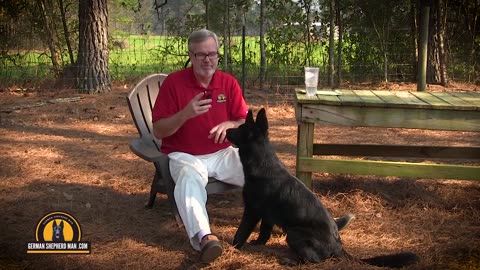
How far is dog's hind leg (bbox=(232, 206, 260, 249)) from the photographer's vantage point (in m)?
3.14

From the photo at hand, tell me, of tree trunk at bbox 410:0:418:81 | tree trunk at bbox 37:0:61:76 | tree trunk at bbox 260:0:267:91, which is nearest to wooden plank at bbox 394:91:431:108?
tree trunk at bbox 260:0:267:91

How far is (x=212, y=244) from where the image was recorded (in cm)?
282

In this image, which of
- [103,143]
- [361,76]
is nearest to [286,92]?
[361,76]

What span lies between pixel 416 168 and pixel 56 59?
8.25 metres

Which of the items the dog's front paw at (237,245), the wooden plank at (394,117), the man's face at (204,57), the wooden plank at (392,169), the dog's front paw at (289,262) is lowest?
the dog's front paw at (289,262)

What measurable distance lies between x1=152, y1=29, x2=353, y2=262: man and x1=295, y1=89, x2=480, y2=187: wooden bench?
49 cm

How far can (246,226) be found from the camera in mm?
3160

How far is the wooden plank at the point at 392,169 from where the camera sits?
A: 3641 millimetres

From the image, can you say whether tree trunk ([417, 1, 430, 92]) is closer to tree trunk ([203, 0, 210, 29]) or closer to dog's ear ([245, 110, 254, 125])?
dog's ear ([245, 110, 254, 125])

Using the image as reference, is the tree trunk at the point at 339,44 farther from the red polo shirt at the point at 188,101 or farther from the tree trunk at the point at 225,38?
the red polo shirt at the point at 188,101

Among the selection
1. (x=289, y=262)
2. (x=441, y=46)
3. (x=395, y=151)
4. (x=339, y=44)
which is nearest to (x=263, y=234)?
(x=289, y=262)

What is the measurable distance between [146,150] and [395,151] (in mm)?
2288

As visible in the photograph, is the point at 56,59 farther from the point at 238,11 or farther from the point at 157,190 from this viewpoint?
the point at 157,190

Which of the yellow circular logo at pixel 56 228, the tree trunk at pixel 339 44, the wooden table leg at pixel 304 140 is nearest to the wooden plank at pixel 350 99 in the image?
the wooden table leg at pixel 304 140
